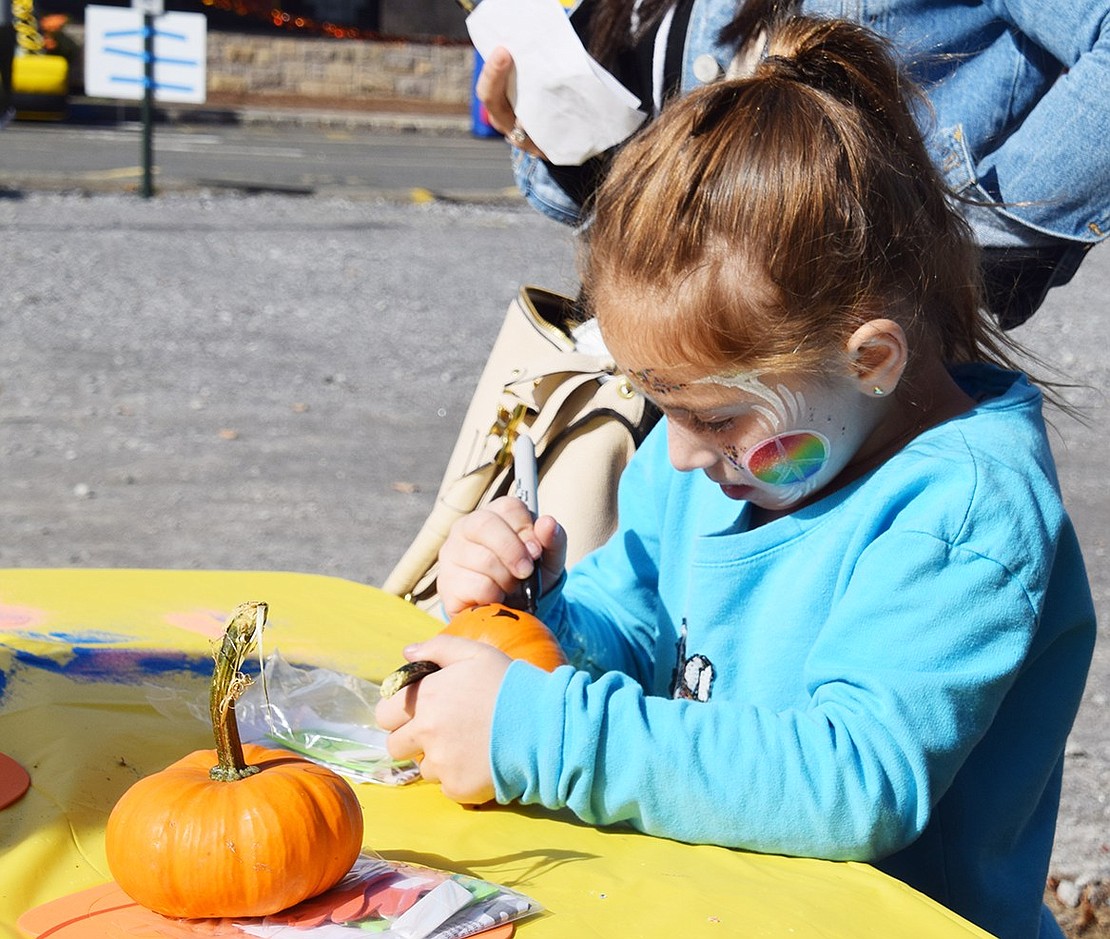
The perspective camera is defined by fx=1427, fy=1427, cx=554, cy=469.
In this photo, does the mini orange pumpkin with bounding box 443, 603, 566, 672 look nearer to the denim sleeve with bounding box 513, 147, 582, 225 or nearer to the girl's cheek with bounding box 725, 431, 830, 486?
the girl's cheek with bounding box 725, 431, 830, 486

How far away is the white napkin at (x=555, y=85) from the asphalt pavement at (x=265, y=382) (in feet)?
1.25

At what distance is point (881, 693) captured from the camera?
4.83ft

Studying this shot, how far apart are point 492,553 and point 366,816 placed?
1.31 ft

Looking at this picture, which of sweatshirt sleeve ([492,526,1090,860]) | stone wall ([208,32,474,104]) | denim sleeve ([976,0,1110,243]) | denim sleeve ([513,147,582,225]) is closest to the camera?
sweatshirt sleeve ([492,526,1090,860])

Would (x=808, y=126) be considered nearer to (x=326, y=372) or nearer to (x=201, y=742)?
(x=201, y=742)

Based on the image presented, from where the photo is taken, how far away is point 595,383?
2447mm

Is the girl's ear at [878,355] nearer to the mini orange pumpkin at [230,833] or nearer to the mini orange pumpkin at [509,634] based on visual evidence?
the mini orange pumpkin at [509,634]

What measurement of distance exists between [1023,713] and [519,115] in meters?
1.43

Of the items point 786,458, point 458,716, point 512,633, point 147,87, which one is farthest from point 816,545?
point 147,87

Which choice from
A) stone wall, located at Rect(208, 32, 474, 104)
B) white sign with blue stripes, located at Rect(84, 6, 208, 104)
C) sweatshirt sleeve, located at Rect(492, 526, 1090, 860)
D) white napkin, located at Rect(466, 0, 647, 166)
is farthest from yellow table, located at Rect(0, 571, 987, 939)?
stone wall, located at Rect(208, 32, 474, 104)

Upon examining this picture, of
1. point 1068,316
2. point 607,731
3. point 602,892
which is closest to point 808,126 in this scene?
point 607,731

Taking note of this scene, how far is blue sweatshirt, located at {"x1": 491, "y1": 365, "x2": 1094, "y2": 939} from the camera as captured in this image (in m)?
1.47

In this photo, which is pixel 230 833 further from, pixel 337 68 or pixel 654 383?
pixel 337 68

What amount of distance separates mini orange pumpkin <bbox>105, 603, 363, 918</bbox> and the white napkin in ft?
4.86
